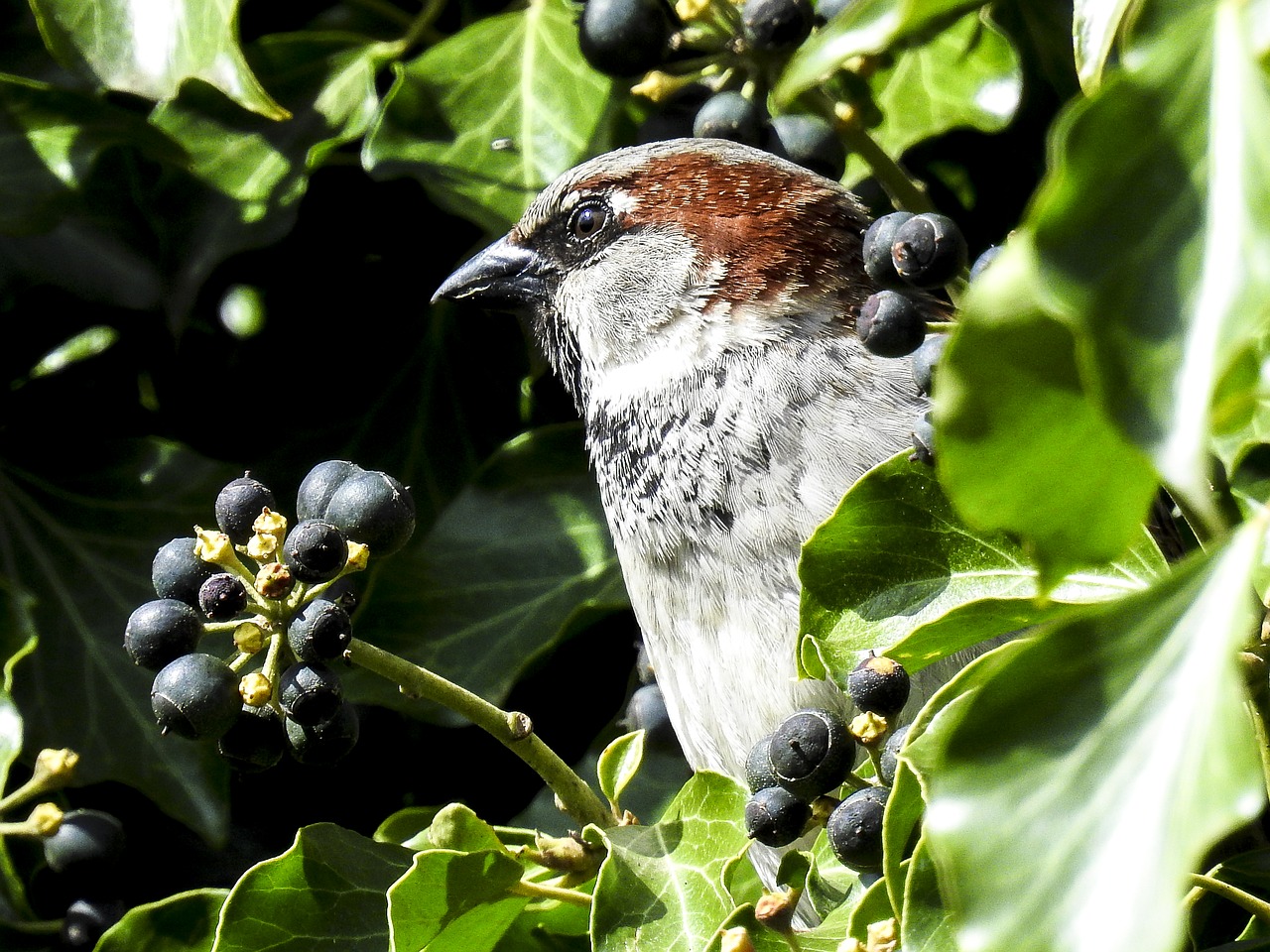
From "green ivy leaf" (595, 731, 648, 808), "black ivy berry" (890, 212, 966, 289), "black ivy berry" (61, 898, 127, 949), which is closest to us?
"black ivy berry" (890, 212, 966, 289)

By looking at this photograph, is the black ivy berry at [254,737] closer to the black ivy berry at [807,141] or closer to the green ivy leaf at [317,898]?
the green ivy leaf at [317,898]

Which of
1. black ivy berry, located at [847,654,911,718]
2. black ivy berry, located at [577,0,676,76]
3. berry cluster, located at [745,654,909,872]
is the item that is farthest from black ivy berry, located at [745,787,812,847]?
black ivy berry, located at [577,0,676,76]

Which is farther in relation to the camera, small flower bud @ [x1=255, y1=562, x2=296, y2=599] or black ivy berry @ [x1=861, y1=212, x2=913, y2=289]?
black ivy berry @ [x1=861, y1=212, x2=913, y2=289]

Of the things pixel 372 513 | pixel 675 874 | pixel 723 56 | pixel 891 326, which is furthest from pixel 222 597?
pixel 723 56

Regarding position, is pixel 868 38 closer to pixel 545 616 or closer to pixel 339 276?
pixel 545 616

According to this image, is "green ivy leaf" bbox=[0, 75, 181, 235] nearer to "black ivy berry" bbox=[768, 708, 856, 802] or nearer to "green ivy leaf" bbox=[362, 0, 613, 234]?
"green ivy leaf" bbox=[362, 0, 613, 234]

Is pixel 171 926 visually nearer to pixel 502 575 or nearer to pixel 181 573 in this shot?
pixel 181 573
